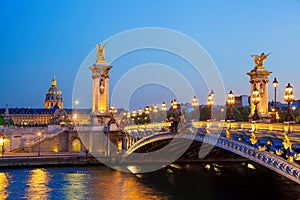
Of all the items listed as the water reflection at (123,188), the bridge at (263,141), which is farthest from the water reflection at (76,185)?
the bridge at (263,141)

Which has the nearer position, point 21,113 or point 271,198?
point 271,198

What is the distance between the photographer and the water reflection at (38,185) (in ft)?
110

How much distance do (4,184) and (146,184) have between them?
10502 mm

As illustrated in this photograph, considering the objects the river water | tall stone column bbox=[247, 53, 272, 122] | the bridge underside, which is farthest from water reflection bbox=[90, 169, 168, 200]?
tall stone column bbox=[247, 53, 272, 122]

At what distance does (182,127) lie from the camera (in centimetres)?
3719

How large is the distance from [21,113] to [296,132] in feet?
598

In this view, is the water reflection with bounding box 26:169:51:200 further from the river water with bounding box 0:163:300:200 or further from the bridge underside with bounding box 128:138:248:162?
the bridge underside with bounding box 128:138:248:162

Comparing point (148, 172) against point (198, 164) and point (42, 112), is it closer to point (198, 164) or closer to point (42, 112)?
point (198, 164)

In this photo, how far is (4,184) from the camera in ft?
124

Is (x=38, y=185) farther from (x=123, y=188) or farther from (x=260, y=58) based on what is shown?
(x=260, y=58)

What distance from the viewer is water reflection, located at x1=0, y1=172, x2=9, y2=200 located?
110 ft

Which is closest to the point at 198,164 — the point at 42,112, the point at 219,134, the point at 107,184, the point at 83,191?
the point at 107,184

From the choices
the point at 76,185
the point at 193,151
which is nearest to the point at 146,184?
the point at 76,185

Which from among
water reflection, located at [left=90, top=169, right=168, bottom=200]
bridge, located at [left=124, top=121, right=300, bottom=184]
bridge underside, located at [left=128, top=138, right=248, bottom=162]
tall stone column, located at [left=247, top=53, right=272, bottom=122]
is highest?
tall stone column, located at [left=247, top=53, right=272, bottom=122]
